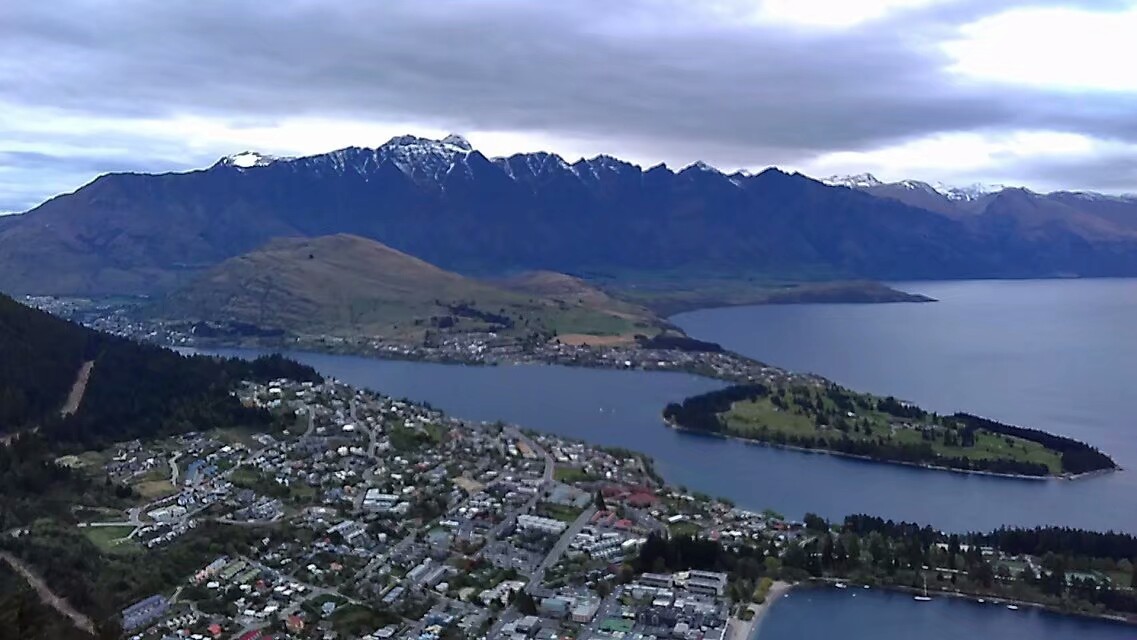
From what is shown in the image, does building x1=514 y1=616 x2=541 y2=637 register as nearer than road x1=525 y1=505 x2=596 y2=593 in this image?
Yes

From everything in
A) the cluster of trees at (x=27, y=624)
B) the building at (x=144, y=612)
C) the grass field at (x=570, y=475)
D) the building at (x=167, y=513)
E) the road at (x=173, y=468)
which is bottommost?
the building at (x=144, y=612)

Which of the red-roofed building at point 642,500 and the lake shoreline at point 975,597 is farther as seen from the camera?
the red-roofed building at point 642,500

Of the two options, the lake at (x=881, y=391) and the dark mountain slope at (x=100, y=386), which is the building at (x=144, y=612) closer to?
the dark mountain slope at (x=100, y=386)

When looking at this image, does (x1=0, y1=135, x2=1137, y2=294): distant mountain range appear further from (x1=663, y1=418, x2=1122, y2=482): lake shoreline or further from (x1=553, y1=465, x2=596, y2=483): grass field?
(x1=553, y1=465, x2=596, y2=483): grass field

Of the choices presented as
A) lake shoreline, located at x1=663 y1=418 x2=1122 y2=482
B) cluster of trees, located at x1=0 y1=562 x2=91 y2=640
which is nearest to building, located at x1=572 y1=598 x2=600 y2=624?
cluster of trees, located at x1=0 y1=562 x2=91 y2=640

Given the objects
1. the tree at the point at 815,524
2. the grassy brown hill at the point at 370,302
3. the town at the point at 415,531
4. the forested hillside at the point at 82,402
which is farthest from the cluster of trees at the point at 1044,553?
the grassy brown hill at the point at 370,302
